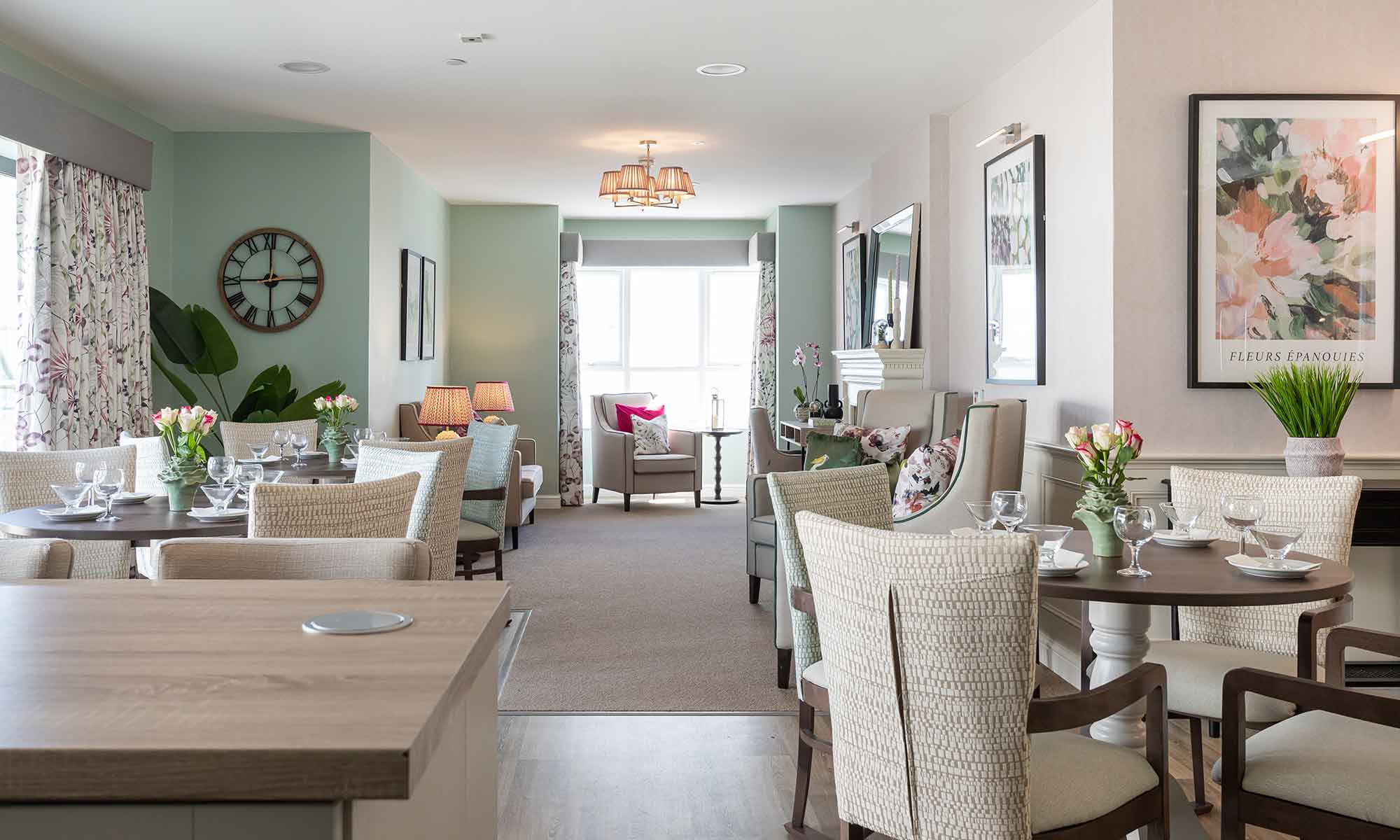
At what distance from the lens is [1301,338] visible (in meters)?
3.99

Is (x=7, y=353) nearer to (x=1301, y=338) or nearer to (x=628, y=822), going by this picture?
(x=628, y=822)

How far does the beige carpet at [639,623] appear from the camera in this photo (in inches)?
156

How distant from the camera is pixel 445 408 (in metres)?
7.28

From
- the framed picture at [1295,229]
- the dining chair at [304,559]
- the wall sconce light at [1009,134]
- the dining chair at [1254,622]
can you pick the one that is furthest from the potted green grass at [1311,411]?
the dining chair at [304,559]

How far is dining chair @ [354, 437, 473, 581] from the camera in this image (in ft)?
10.9

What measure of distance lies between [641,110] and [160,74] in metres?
2.36

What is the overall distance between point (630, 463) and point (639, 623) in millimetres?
4139

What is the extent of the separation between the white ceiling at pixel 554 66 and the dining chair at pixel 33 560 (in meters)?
2.99

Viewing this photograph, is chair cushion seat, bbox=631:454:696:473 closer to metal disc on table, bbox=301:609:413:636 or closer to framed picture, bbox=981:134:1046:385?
framed picture, bbox=981:134:1046:385

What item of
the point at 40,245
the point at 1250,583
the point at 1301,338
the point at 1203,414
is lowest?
the point at 1250,583

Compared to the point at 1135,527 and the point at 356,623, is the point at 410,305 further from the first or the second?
the point at 356,623

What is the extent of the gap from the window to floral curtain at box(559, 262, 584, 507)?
918 mm

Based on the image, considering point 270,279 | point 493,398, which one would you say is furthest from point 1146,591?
point 493,398

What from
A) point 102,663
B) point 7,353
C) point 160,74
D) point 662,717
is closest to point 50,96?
point 160,74
